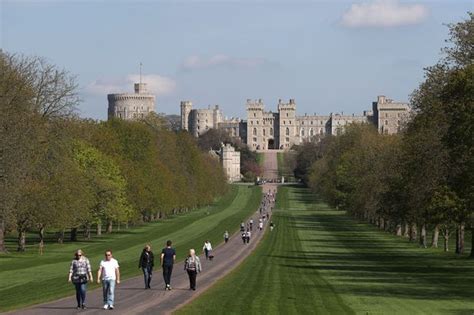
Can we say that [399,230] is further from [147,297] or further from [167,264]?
[147,297]

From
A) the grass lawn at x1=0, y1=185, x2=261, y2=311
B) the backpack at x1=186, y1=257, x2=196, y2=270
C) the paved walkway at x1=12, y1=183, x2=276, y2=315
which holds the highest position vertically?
the backpack at x1=186, y1=257, x2=196, y2=270

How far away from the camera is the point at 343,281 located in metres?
44.1

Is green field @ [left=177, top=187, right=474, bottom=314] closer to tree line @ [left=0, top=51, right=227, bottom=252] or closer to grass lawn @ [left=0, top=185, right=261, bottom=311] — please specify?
grass lawn @ [left=0, top=185, right=261, bottom=311]

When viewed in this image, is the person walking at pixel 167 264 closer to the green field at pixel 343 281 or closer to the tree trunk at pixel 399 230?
the green field at pixel 343 281

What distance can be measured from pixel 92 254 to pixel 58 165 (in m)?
6.81

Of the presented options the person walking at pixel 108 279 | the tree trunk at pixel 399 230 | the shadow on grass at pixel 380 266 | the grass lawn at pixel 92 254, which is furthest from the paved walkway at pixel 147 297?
the tree trunk at pixel 399 230

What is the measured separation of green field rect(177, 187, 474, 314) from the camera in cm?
3123

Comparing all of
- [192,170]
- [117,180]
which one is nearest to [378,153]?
[117,180]

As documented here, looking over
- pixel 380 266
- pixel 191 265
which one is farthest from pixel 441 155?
pixel 191 265

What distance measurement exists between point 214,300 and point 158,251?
43149 millimetres

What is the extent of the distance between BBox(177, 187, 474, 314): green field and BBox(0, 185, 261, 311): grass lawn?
5.75 metres

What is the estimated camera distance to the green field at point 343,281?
3123 centimetres

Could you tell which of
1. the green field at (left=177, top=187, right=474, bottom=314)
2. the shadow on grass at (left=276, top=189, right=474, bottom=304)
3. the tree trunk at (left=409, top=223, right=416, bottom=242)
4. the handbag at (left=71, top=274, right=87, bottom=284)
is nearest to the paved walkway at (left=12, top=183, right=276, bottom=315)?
the green field at (left=177, top=187, right=474, bottom=314)

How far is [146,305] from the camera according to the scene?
30.8 meters
